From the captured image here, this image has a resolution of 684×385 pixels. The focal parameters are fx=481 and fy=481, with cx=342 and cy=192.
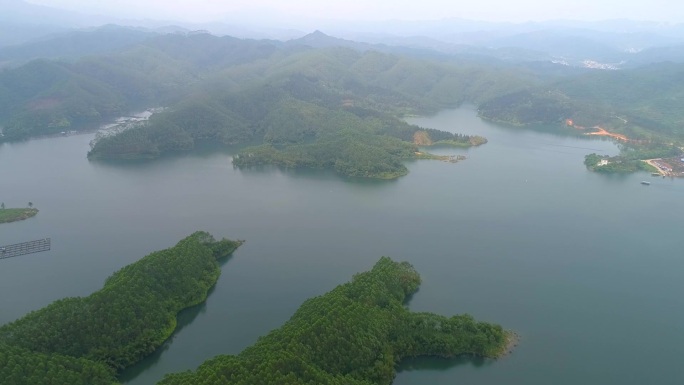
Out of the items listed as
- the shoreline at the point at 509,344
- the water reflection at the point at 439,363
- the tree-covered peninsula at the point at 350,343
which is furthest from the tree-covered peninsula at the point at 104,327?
the shoreline at the point at 509,344

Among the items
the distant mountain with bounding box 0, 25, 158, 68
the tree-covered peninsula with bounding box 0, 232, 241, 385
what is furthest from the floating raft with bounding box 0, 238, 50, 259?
the distant mountain with bounding box 0, 25, 158, 68

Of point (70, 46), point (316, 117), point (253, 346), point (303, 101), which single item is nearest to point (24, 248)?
point (253, 346)

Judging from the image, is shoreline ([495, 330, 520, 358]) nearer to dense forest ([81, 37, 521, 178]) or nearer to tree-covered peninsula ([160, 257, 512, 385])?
tree-covered peninsula ([160, 257, 512, 385])

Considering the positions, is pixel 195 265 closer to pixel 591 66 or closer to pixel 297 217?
pixel 297 217

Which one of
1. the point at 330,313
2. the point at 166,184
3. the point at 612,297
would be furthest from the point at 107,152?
the point at 612,297

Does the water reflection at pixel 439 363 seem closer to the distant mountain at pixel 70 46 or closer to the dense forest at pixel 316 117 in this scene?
the dense forest at pixel 316 117

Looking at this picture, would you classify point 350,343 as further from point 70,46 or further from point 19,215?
point 70,46
